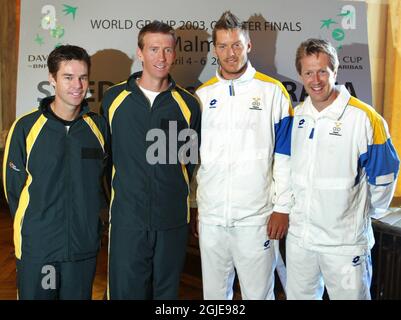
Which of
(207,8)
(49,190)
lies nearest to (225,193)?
(49,190)

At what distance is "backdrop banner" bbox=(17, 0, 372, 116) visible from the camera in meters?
2.58

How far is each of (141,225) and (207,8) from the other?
139 cm

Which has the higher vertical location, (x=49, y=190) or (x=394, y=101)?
(x=394, y=101)

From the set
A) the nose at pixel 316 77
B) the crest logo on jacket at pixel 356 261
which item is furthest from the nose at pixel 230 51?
the crest logo on jacket at pixel 356 261

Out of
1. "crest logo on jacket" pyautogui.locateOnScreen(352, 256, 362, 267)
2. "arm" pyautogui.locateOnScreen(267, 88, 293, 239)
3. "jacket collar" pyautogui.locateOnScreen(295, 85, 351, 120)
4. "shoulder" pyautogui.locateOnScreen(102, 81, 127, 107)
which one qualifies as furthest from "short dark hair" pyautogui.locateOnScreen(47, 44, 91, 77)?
"crest logo on jacket" pyautogui.locateOnScreen(352, 256, 362, 267)

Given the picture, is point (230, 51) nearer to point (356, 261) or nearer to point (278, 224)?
point (278, 224)

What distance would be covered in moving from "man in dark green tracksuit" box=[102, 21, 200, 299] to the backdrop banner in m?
0.62

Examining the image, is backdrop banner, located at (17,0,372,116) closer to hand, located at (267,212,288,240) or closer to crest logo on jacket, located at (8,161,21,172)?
crest logo on jacket, located at (8,161,21,172)

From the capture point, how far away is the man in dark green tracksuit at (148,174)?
6.54 feet

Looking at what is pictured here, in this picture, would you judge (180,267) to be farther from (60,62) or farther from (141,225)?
(60,62)

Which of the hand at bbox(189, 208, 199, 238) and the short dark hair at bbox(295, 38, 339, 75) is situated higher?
the short dark hair at bbox(295, 38, 339, 75)

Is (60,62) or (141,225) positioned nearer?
(60,62)

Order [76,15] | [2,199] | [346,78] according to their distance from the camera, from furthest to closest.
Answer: [2,199]
[346,78]
[76,15]

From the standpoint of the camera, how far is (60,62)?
1.85 meters
